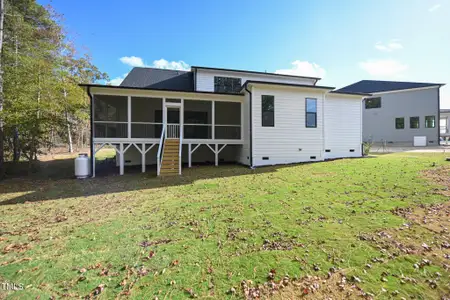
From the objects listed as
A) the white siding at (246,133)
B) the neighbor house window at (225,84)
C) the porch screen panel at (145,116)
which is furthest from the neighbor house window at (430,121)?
the porch screen panel at (145,116)

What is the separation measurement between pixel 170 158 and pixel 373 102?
78.5ft

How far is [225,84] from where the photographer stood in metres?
14.5

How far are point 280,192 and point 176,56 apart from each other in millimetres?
20411

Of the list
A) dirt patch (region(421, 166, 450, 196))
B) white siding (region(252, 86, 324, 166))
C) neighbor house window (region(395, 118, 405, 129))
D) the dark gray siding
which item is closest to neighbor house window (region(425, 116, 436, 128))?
the dark gray siding

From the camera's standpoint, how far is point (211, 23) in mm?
14516

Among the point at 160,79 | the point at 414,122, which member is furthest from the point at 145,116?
the point at 414,122

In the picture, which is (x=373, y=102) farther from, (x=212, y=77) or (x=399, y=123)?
(x=212, y=77)

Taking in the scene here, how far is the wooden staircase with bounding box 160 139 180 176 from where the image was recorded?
9.30 m

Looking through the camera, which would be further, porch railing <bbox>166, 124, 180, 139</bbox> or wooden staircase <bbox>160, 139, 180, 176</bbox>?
porch railing <bbox>166, 124, 180, 139</bbox>

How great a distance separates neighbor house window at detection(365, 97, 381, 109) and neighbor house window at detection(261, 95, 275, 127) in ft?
60.7

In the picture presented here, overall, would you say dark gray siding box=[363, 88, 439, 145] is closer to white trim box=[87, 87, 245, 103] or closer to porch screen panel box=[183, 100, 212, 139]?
white trim box=[87, 87, 245, 103]

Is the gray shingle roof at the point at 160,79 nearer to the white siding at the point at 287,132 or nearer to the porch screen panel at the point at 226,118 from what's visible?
the porch screen panel at the point at 226,118

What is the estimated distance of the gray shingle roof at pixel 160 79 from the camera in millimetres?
13516

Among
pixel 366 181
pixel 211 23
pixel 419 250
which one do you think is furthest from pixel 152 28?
pixel 419 250
